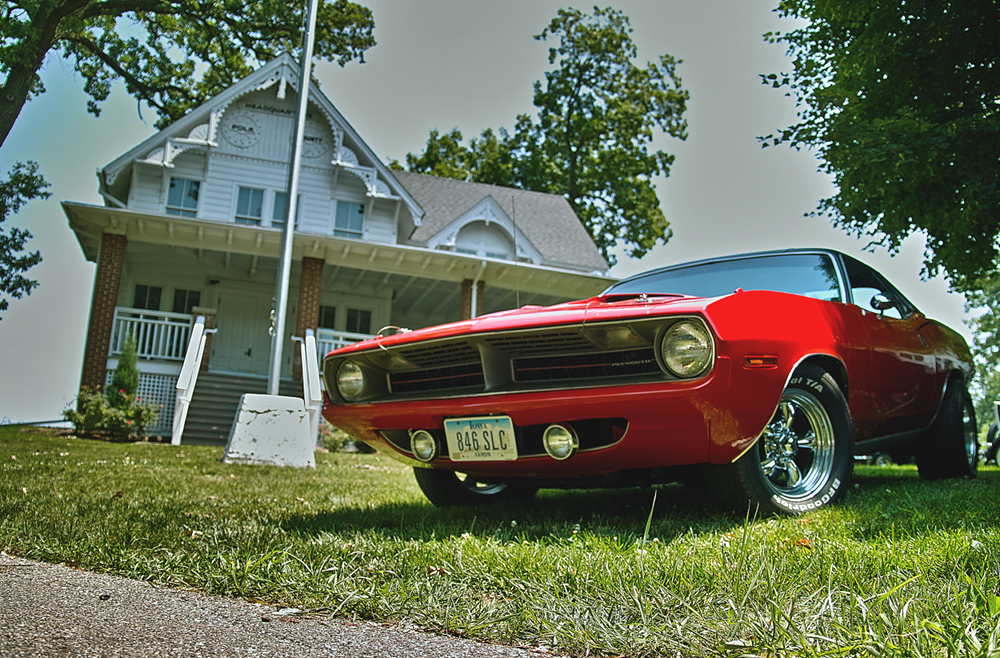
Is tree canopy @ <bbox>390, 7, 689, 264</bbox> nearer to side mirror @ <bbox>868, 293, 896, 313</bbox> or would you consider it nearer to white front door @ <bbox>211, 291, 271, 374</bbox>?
white front door @ <bbox>211, 291, 271, 374</bbox>

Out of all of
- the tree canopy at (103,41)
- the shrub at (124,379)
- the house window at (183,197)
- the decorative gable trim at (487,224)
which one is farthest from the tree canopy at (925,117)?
the house window at (183,197)

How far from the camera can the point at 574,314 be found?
269 cm

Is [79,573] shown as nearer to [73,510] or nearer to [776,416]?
[73,510]

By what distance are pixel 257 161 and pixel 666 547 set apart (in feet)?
54.1

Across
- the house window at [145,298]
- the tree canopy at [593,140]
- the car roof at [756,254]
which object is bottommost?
the car roof at [756,254]

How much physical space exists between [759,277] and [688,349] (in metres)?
1.62

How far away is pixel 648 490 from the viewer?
4492 millimetres

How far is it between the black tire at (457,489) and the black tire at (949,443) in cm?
280

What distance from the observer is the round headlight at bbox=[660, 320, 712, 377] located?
100 inches

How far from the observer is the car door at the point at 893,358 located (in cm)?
380

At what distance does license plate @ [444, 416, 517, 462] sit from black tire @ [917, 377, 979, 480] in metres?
3.28

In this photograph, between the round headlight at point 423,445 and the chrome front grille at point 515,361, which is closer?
the chrome front grille at point 515,361

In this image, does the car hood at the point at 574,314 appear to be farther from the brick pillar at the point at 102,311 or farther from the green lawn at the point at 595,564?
the brick pillar at the point at 102,311

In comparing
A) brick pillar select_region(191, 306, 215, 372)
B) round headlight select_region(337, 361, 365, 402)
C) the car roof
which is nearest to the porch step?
brick pillar select_region(191, 306, 215, 372)
